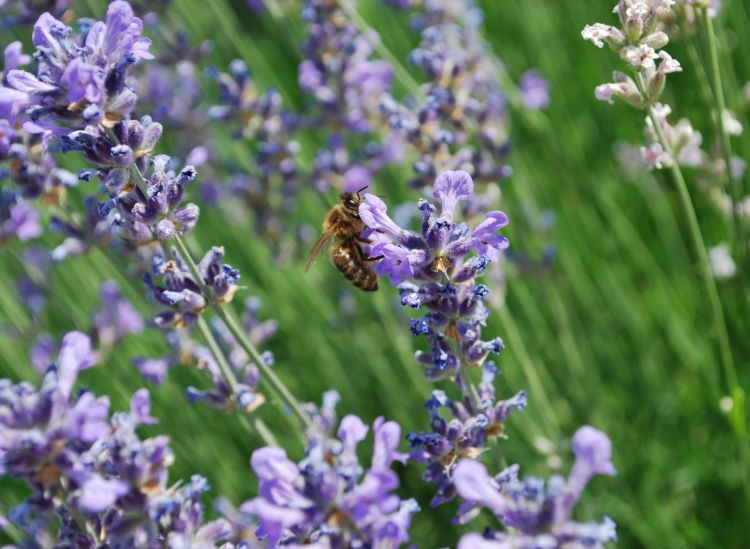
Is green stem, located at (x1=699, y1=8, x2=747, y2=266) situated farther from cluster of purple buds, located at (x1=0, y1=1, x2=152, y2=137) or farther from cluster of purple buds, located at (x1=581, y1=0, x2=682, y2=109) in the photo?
cluster of purple buds, located at (x1=0, y1=1, x2=152, y2=137)

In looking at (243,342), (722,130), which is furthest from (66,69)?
(722,130)

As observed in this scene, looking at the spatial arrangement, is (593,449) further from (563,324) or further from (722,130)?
(563,324)

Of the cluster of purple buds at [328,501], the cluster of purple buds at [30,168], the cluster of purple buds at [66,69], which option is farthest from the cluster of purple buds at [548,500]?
the cluster of purple buds at [30,168]

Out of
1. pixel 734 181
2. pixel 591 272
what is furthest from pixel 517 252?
pixel 734 181

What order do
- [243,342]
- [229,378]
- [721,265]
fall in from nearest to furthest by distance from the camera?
[243,342] → [229,378] → [721,265]

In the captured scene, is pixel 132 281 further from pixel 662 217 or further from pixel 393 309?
pixel 662 217

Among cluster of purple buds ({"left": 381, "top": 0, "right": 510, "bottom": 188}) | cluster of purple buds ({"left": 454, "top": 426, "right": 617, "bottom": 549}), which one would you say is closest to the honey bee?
cluster of purple buds ({"left": 381, "top": 0, "right": 510, "bottom": 188})
